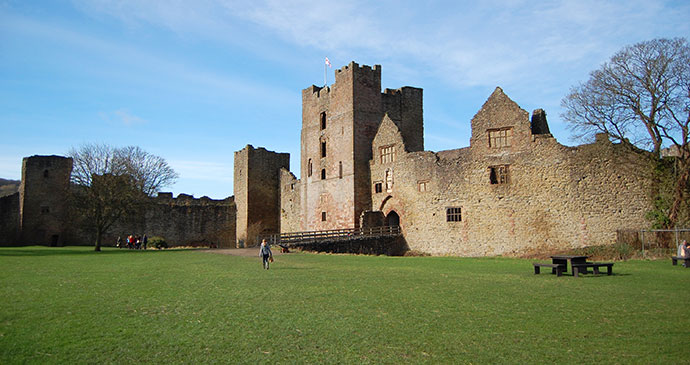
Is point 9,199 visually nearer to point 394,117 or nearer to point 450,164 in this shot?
point 394,117

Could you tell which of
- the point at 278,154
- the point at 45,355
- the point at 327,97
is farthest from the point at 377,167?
the point at 45,355

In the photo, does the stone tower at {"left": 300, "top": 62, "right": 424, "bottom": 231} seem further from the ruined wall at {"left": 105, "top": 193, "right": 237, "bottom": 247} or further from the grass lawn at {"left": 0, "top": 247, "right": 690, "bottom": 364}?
the grass lawn at {"left": 0, "top": 247, "right": 690, "bottom": 364}

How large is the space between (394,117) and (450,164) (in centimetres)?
883

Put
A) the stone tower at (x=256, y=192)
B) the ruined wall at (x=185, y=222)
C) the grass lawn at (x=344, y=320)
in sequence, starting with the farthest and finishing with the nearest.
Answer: the stone tower at (x=256, y=192) < the ruined wall at (x=185, y=222) < the grass lawn at (x=344, y=320)

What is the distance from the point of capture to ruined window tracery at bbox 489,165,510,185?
93.7 feet

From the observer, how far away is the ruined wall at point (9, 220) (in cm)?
3925

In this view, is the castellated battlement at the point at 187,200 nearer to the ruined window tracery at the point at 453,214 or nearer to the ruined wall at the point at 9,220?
the ruined wall at the point at 9,220

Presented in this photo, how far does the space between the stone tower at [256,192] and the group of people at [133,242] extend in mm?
8309

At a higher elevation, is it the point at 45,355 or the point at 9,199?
the point at 9,199

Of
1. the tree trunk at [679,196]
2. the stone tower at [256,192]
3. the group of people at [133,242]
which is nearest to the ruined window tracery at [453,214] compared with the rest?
the tree trunk at [679,196]

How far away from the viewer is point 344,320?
8750 millimetres

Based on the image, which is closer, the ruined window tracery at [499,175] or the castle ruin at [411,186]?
the castle ruin at [411,186]

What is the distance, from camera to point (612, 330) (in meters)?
7.96

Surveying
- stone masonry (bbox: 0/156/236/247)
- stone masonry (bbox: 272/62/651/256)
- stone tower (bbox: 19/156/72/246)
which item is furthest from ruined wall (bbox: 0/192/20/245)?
stone masonry (bbox: 272/62/651/256)
